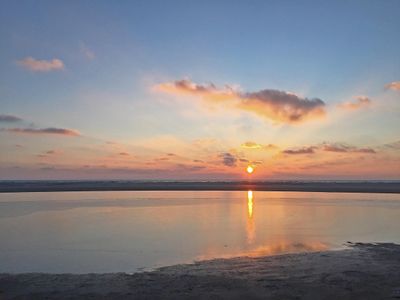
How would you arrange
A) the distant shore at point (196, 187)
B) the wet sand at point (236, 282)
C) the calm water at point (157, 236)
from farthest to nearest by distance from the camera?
the distant shore at point (196, 187) < the calm water at point (157, 236) < the wet sand at point (236, 282)

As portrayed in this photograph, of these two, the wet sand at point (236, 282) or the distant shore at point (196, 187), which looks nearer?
the wet sand at point (236, 282)

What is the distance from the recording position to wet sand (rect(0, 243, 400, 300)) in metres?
11.3

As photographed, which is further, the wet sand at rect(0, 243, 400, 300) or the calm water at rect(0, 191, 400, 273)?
the calm water at rect(0, 191, 400, 273)

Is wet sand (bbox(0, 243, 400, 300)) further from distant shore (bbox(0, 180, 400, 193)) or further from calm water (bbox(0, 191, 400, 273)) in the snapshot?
distant shore (bbox(0, 180, 400, 193))

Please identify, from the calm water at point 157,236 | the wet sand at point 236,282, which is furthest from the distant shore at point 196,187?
the wet sand at point 236,282

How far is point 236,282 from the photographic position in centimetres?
1259

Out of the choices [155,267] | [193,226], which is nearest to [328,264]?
[155,267]

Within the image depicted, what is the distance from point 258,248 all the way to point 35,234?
11357 millimetres

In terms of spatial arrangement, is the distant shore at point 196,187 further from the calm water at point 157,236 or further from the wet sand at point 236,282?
the wet sand at point 236,282

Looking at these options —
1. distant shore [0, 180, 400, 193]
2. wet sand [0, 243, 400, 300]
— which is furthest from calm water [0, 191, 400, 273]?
distant shore [0, 180, 400, 193]

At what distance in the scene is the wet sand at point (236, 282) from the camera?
1126 cm

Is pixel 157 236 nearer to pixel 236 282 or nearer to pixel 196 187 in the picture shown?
pixel 236 282

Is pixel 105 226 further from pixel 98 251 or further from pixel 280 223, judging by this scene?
pixel 280 223

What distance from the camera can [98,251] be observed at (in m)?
18.4
